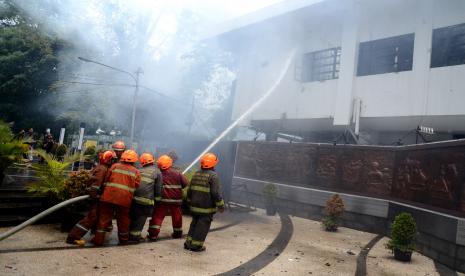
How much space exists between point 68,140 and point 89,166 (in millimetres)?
14866

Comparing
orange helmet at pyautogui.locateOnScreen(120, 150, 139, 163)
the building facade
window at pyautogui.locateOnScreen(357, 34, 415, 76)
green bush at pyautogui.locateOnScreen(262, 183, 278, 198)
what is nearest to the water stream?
the building facade

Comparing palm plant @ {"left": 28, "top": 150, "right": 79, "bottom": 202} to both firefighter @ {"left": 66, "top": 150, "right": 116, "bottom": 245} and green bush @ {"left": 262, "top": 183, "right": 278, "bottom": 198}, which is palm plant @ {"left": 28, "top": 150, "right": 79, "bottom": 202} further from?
Answer: green bush @ {"left": 262, "top": 183, "right": 278, "bottom": 198}

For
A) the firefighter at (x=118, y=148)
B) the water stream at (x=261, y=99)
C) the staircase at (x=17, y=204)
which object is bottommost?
the staircase at (x=17, y=204)

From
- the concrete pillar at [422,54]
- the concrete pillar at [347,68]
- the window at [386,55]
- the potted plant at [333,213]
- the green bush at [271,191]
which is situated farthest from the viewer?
the concrete pillar at [347,68]

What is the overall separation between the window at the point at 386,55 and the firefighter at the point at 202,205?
9382 millimetres

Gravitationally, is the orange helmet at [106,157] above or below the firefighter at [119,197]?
above

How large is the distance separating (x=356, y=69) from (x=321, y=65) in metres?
1.90

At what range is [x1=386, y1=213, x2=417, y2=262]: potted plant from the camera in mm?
7031

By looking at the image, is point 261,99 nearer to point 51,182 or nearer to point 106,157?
point 106,157

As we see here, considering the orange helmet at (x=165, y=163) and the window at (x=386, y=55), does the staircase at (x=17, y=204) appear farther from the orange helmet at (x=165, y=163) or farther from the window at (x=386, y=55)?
the window at (x=386, y=55)

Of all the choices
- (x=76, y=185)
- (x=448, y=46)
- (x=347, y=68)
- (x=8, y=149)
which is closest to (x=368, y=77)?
(x=347, y=68)

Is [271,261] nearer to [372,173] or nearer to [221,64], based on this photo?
[372,173]

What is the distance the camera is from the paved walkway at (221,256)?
15.9ft

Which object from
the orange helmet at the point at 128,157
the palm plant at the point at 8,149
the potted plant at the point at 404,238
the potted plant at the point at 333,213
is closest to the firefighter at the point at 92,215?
the orange helmet at the point at 128,157
